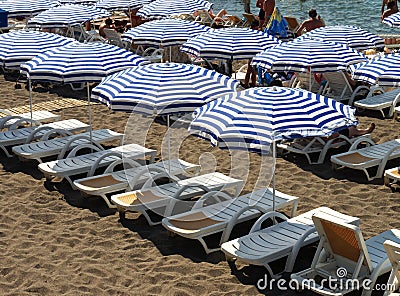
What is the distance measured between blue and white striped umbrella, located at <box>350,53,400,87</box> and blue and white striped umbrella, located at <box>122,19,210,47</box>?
426 cm

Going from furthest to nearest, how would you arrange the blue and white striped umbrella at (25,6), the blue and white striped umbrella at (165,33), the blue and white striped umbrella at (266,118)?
1. the blue and white striped umbrella at (25,6)
2. the blue and white striped umbrella at (165,33)
3. the blue and white striped umbrella at (266,118)

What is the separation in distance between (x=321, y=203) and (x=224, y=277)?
2.12m

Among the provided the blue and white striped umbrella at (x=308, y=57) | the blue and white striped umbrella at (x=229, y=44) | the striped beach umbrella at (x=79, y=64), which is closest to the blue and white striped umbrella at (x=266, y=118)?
the striped beach umbrella at (x=79, y=64)

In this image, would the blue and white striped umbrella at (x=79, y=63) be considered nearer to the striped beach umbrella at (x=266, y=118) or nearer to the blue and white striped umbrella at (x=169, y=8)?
the striped beach umbrella at (x=266, y=118)

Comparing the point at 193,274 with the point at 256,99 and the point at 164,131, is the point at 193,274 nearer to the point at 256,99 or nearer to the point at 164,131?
the point at 256,99

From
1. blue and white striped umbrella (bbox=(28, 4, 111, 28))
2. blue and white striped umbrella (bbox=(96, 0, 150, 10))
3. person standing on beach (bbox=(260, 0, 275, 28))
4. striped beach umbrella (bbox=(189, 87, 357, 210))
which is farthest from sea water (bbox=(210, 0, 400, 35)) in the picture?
striped beach umbrella (bbox=(189, 87, 357, 210))

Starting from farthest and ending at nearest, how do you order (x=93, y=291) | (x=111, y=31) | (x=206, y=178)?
(x=111, y=31), (x=206, y=178), (x=93, y=291)

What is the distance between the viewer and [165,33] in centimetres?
1298

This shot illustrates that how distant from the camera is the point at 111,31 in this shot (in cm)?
1656

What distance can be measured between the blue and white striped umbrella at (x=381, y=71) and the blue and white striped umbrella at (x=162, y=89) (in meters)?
1.79

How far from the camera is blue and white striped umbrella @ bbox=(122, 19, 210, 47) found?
12882 mm

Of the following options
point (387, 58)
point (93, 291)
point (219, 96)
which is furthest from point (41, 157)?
point (387, 58)

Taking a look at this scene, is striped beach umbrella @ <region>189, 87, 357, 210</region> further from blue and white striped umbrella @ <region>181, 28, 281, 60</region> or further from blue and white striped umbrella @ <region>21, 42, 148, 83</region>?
blue and white striped umbrella @ <region>181, 28, 281, 60</region>

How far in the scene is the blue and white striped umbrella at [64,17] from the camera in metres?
15.4
